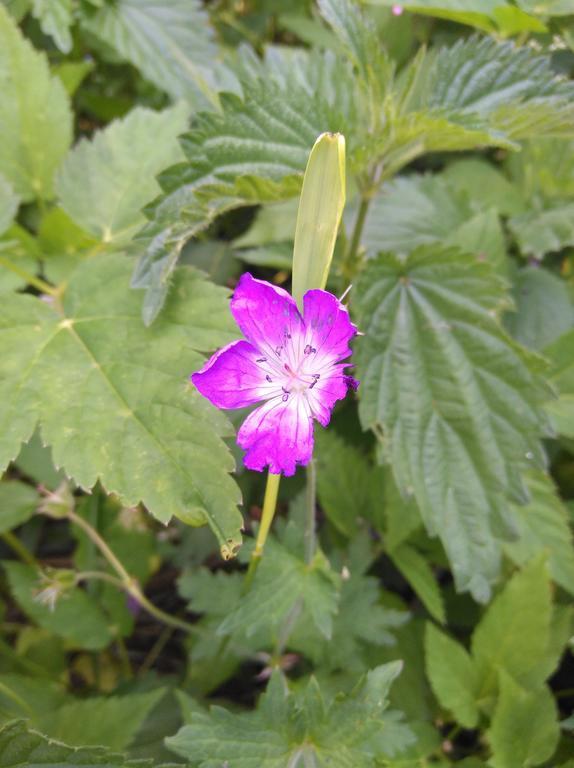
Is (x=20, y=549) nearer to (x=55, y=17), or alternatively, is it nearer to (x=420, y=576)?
(x=420, y=576)

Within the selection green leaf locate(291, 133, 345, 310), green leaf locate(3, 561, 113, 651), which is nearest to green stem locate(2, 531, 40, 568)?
green leaf locate(3, 561, 113, 651)

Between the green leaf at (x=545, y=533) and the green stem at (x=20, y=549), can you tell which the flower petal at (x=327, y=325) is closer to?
the green leaf at (x=545, y=533)

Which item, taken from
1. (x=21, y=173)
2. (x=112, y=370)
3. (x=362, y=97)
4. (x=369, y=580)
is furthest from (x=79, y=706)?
(x=362, y=97)

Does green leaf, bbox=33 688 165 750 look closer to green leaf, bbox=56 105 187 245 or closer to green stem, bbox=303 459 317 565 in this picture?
green stem, bbox=303 459 317 565

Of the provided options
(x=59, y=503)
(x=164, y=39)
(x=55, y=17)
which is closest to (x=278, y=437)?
(x=59, y=503)

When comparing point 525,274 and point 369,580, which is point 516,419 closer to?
point 369,580

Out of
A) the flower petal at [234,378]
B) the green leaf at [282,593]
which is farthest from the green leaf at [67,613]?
the flower petal at [234,378]
